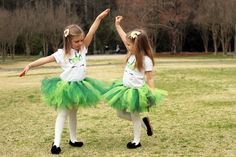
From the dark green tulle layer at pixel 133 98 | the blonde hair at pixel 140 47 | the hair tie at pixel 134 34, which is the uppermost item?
the hair tie at pixel 134 34

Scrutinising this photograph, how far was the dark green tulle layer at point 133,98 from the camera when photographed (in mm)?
6219

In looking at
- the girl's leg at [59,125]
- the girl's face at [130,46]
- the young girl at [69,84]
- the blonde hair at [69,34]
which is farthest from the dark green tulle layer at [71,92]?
the girl's face at [130,46]

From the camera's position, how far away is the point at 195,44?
65438 millimetres

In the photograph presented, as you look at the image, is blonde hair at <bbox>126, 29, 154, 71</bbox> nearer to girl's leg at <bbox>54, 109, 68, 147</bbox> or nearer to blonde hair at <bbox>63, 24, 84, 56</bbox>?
blonde hair at <bbox>63, 24, 84, 56</bbox>

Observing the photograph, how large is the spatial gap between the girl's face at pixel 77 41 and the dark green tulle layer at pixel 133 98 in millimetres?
794

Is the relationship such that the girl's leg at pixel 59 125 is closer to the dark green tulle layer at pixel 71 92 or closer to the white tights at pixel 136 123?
the dark green tulle layer at pixel 71 92

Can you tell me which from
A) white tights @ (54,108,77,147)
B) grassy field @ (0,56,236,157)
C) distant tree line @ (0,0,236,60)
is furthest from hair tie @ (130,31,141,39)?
distant tree line @ (0,0,236,60)

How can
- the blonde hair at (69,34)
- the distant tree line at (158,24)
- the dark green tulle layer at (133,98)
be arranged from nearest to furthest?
1. the dark green tulle layer at (133,98)
2. the blonde hair at (69,34)
3. the distant tree line at (158,24)

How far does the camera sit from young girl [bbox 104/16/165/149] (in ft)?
20.5

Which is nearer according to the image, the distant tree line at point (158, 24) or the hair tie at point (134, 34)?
the hair tie at point (134, 34)

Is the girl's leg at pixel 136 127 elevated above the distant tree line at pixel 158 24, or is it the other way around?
the distant tree line at pixel 158 24

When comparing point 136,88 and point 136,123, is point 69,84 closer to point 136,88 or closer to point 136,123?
point 136,88

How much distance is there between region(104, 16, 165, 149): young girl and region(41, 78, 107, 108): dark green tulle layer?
0.22 m

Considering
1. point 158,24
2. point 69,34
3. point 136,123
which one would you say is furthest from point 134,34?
point 158,24
